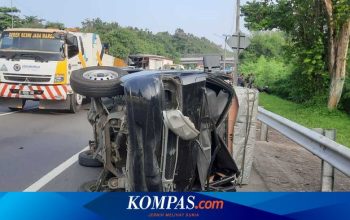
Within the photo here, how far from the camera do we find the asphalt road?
21.3ft

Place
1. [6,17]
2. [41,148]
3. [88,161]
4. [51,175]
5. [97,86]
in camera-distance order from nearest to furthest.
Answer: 1. [97,86]
2. [51,175]
3. [88,161]
4. [41,148]
5. [6,17]

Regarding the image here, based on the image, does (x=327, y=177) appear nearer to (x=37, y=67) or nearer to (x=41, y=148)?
(x=41, y=148)

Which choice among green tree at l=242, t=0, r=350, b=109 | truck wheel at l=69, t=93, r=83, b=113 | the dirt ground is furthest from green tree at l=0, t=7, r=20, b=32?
the dirt ground

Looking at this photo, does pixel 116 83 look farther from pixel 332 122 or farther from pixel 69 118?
pixel 332 122

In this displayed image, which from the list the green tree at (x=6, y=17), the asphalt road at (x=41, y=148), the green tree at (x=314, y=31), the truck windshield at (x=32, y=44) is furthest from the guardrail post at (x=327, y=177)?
the green tree at (x=6, y=17)

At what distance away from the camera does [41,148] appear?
8.99 meters

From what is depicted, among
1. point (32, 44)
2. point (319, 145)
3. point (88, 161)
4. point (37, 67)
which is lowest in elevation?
point (88, 161)

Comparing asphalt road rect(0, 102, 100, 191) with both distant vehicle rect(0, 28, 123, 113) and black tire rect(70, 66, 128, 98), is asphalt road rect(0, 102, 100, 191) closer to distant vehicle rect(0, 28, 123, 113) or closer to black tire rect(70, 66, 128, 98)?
distant vehicle rect(0, 28, 123, 113)

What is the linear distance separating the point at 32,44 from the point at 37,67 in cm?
95

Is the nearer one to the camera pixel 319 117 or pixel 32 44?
pixel 32 44

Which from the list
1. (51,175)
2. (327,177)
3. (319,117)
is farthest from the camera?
(319,117)

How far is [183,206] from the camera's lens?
2.64 meters

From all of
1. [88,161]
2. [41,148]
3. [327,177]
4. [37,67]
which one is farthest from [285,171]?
[37,67]

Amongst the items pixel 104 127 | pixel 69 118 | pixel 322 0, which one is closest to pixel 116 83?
pixel 104 127
